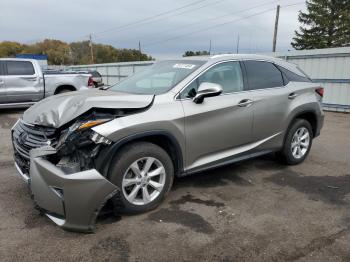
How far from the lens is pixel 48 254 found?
2773 mm

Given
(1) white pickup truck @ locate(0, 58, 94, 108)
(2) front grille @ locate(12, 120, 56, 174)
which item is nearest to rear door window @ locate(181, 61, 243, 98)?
(2) front grille @ locate(12, 120, 56, 174)

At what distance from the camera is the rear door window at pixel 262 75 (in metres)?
4.42

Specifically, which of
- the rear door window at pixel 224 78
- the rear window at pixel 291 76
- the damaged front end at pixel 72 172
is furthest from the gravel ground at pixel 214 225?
the rear window at pixel 291 76

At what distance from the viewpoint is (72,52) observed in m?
80.1

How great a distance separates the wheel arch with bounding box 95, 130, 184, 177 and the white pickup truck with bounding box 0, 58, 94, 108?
322 inches

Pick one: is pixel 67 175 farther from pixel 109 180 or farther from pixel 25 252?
pixel 25 252

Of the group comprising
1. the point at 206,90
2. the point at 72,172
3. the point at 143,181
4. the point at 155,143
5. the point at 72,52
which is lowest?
the point at 143,181

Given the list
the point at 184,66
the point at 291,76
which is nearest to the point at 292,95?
the point at 291,76

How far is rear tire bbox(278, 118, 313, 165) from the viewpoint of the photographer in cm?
494

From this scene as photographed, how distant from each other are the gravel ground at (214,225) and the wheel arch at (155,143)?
0.55 meters

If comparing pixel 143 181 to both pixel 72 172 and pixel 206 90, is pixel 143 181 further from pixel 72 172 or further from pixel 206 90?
pixel 206 90

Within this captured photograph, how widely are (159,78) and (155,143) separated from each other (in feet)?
3.37

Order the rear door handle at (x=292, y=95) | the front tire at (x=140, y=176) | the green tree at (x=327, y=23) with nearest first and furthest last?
the front tire at (x=140, y=176) < the rear door handle at (x=292, y=95) < the green tree at (x=327, y=23)

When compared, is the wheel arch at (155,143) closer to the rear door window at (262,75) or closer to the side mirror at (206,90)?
the side mirror at (206,90)
